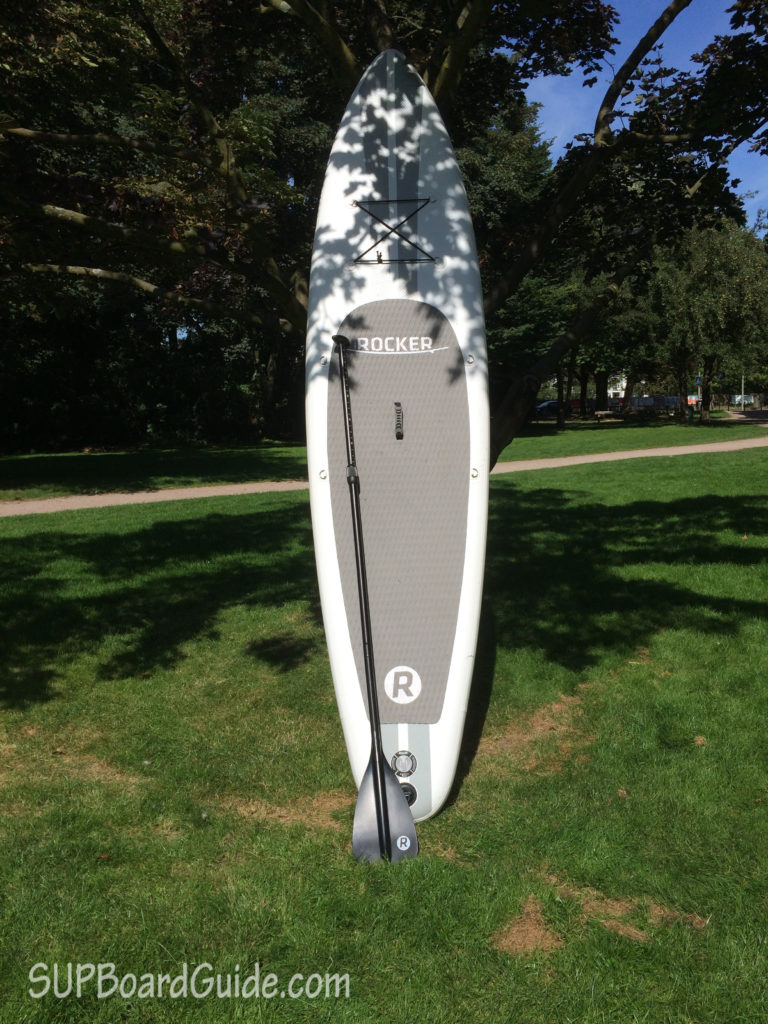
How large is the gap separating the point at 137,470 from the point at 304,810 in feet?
45.8

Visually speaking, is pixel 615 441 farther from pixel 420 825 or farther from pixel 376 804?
pixel 376 804

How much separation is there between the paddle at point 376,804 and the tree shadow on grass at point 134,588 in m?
2.26

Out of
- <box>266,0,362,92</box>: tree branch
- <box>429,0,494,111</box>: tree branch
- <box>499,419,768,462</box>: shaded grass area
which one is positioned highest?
<box>266,0,362,92</box>: tree branch

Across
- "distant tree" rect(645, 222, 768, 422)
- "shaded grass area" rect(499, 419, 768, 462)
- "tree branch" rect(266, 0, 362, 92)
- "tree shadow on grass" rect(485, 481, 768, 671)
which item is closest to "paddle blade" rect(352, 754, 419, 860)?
"tree shadow on grass" rect(485, 481, 768, 671)

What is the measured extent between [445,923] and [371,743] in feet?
3.22

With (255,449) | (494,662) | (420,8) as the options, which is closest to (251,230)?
(420,8)

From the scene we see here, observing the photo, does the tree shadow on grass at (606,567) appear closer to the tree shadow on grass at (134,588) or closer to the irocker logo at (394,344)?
the tree shadow on grass at (134,588)

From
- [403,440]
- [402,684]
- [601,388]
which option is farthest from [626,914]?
[601,388]

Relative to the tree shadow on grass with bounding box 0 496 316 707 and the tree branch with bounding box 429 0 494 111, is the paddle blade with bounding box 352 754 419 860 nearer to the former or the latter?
the tree shadow on grass with bounding box 0 496 316 707

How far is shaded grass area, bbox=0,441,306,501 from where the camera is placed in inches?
568

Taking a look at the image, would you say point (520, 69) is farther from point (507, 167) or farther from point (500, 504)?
point (507, 167)

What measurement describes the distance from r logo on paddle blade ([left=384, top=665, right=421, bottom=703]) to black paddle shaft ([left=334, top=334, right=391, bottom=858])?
0.11m

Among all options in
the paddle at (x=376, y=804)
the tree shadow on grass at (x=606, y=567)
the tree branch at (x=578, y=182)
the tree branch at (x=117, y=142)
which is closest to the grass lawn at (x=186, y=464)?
the tree shadow on grass at (x=606, y=567)

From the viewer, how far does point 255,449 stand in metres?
22.4
